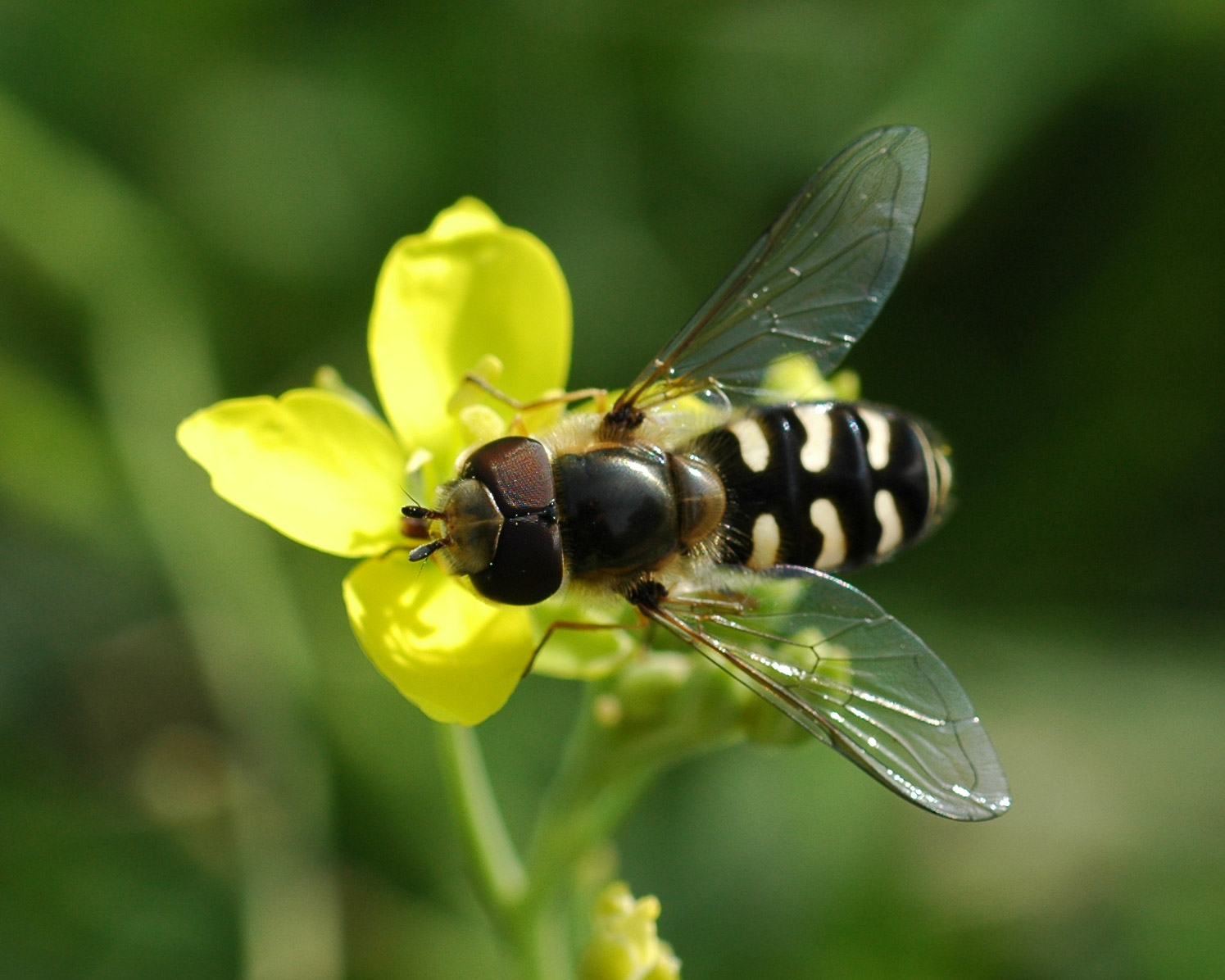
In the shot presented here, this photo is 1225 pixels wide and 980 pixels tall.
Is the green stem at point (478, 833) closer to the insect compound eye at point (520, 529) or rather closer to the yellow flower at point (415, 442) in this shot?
the yellow flower at point (415, 442)

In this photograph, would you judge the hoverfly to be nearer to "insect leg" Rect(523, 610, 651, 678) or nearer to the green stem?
"insect leg" Rect(523, 610, 651, 678)

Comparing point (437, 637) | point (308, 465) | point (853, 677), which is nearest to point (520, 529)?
point (437, 637)

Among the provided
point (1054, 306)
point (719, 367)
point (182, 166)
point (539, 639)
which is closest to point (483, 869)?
point (539, 639)

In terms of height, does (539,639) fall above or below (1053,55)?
below

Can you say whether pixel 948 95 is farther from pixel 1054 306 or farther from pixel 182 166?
pixel 182 166

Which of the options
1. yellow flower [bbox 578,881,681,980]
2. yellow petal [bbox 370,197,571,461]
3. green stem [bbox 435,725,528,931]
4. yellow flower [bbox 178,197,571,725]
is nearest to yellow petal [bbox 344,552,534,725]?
yellow flower [bbox 178,197,571,725]
